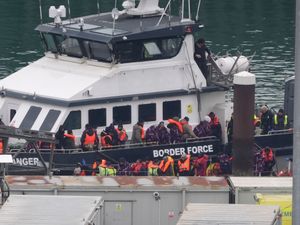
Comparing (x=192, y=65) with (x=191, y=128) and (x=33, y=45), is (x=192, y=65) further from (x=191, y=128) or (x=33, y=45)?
(x=33, y=45)

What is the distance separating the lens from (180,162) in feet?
101

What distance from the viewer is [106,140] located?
31.8 metres

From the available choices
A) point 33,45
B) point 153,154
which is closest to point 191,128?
point 153,154

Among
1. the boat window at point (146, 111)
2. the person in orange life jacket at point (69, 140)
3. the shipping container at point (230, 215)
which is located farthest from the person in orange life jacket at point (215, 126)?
the shipping container at point (230, 215)

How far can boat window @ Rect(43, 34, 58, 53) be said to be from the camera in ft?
110

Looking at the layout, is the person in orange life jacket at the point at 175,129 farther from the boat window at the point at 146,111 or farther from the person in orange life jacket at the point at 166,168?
the person in orange life jacket at the point at 166,168

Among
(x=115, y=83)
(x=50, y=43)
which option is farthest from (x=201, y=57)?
(x=50, y=43)

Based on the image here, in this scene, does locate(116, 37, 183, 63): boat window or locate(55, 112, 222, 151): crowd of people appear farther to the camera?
locate(116, 37, 183, 63): boat window

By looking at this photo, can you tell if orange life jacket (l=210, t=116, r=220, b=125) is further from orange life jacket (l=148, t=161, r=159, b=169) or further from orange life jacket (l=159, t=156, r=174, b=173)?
orange life jacket (l=159, t=156, r=174, b=173)

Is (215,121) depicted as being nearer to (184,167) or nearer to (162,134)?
(162,134)

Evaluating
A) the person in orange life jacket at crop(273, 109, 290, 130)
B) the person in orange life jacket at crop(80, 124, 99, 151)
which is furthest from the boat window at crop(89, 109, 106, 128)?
the person in orange life jacket at crop(273, 109, 290, 130)

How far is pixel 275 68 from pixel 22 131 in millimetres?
21566

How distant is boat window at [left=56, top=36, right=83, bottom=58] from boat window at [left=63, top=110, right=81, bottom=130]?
1.81 meters

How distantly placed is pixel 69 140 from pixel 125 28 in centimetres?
313
